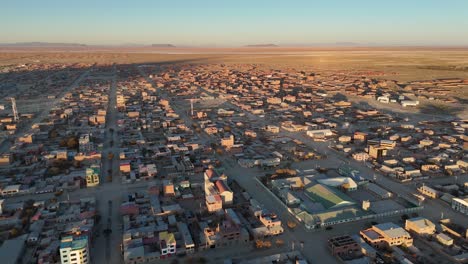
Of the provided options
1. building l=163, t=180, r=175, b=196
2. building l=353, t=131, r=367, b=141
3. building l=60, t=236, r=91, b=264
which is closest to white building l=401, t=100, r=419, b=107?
building l=353, t=131, r=367, b=141

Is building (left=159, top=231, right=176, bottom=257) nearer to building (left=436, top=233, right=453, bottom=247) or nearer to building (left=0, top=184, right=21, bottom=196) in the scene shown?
building (left=0, top=184, right=21, bottom=196)

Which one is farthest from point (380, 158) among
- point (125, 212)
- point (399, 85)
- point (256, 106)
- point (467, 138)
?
point (399, 85)

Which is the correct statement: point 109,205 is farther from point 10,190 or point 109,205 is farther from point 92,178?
point 10,190

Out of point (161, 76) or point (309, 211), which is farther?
point (161, 76)

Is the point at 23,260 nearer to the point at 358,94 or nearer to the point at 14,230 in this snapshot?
the point at 14,230

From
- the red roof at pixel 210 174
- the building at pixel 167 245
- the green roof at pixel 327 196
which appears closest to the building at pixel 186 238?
the building at pixel 167 245
